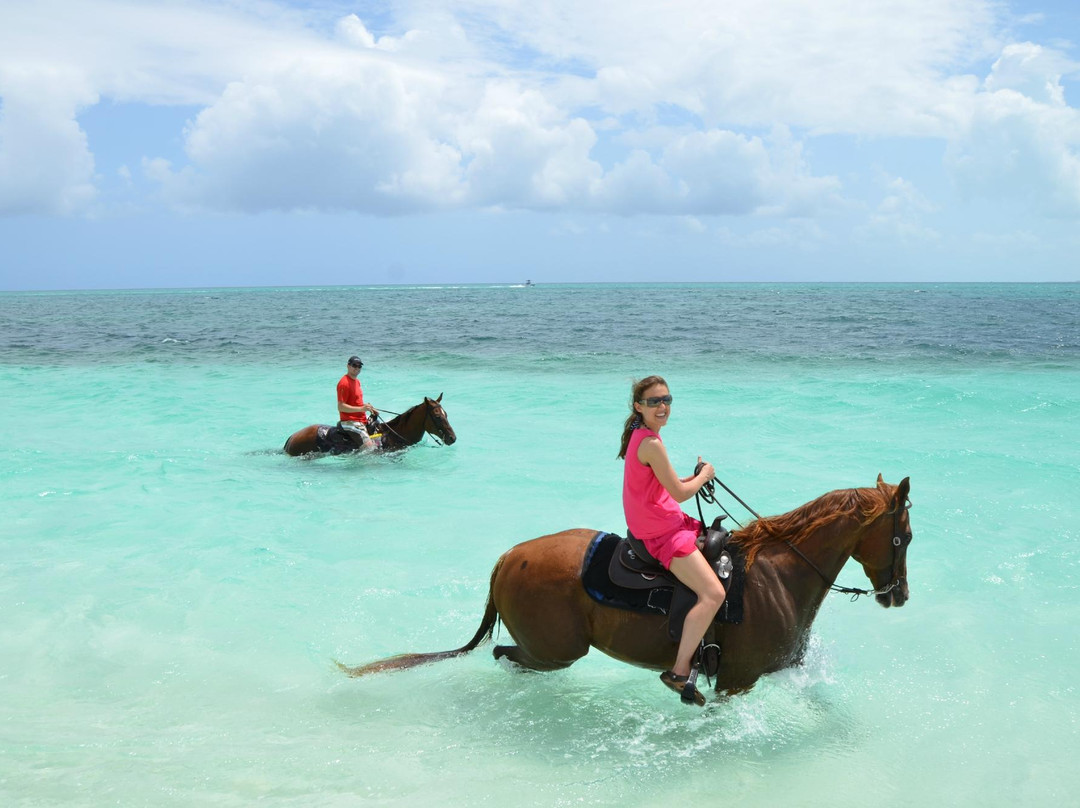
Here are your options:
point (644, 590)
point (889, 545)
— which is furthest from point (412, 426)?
point (889, 545)

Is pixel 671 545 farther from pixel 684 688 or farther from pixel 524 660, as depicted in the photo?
pixel 524 660

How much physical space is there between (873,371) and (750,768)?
75.8 feet

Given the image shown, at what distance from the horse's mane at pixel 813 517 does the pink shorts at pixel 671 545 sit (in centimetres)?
48

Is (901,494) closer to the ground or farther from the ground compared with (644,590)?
farther from the ground

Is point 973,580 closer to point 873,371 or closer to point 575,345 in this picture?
point 873,371

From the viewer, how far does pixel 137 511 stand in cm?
1081

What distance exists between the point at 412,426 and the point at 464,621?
6960 millimetres

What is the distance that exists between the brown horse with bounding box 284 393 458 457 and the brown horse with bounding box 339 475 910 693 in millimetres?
8562

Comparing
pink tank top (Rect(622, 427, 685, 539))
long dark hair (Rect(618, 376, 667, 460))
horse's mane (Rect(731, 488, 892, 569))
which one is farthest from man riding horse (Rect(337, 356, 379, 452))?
horse's mane (Rect(731, 488, 892, 569))

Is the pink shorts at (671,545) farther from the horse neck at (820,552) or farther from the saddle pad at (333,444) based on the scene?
the saddle pad at (333,444)

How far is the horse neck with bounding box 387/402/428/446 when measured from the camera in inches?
550

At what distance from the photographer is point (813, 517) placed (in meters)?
5.25

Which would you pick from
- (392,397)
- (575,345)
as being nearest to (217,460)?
(392,397)

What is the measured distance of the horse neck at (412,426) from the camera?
1397 centimetres
